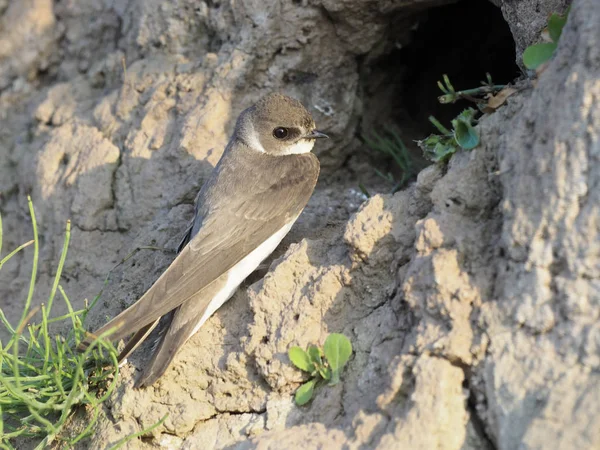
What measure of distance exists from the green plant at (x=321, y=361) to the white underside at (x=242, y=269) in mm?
609

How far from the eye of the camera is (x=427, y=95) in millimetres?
5160

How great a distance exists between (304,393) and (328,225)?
4.12 feet

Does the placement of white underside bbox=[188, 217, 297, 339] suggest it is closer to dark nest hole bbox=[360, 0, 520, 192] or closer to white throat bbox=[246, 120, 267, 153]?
white throat bbox=[246, 120, 267, 153]

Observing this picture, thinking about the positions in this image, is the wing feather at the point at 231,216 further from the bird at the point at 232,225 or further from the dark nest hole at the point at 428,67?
the dark nest hole at the point at 428,67

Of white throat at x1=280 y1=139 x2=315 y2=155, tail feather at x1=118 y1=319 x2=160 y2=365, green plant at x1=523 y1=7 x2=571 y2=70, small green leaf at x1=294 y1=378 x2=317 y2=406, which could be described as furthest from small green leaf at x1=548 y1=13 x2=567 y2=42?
tail feather at x1=118 y1=319 x2=160 y2=365

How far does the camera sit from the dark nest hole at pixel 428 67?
477cm

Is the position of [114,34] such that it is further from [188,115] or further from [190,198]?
[190,198]

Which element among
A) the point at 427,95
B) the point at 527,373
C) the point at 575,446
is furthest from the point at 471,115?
the point at 427,95

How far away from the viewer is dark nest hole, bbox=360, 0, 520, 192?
4.77 meters

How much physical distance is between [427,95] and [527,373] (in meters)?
3.25

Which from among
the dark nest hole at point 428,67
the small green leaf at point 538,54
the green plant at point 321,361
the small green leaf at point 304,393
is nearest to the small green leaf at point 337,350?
the green plant at point 321,361

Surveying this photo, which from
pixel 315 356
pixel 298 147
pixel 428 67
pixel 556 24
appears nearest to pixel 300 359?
pixel 315 356

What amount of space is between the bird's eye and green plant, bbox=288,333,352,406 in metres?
1.41

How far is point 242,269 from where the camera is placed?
3477mm
